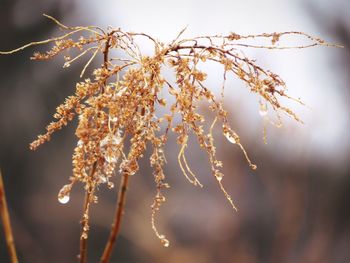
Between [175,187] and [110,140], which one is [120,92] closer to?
[110,140]

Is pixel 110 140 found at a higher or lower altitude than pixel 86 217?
higher

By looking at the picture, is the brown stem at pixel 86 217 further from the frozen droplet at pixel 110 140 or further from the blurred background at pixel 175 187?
the blurred background at pixel 175 187

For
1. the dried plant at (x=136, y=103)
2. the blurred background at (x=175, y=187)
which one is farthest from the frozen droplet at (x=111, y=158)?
the blurred background at (x=175, y=187)

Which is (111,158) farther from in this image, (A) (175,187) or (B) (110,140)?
(A) (175,187)

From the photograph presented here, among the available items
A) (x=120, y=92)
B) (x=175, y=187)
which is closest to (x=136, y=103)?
(x=120, y=92)

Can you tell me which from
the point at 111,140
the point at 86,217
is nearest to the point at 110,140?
the point at 111,140

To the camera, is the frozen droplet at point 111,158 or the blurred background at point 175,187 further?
the blurred background at point 175,187

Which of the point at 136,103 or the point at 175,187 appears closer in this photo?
the point at 136,103

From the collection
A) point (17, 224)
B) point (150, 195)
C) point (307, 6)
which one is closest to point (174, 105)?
point (150, 195)

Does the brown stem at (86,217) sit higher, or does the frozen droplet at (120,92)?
the frozen droplet at (120,92)

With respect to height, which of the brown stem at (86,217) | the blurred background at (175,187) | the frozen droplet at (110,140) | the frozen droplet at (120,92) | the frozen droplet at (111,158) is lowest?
the brown stem at (86,217)

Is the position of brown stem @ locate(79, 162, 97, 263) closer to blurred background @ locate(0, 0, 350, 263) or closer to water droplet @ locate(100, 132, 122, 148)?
water droplet @ locate(100, 132, 122, 148)

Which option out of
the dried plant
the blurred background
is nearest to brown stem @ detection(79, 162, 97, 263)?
the dried plant
